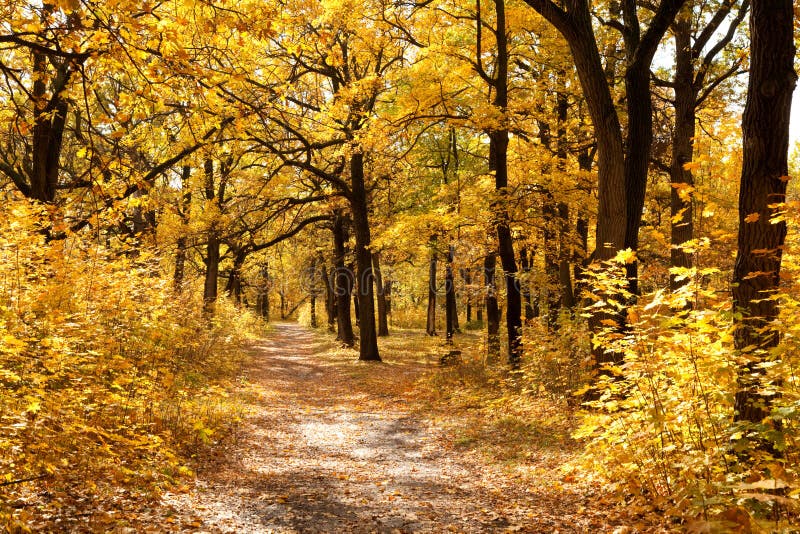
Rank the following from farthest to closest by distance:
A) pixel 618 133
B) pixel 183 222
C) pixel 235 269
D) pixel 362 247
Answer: pixel 235 269 → pixel 183 222 → pixel 362 247 → pixel 618 133

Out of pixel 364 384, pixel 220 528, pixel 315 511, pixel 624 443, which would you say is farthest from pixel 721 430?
pixel 364 384

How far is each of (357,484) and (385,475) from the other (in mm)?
579

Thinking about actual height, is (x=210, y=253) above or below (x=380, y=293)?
above

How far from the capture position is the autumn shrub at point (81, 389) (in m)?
4.16

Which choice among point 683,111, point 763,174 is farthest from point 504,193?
point 763,174

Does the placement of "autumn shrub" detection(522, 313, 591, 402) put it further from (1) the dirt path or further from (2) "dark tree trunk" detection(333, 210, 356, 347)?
(2) "dark tree trunk" detection(333, 210, 356, 347)

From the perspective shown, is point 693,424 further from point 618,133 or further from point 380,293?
point 380,293

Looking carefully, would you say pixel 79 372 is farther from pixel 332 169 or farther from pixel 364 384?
pixel 332 169

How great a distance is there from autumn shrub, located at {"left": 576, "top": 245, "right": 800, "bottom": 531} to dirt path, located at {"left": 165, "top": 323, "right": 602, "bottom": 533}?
28.6 inches

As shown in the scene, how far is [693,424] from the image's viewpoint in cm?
461

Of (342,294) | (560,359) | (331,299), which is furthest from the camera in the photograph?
(331,299)

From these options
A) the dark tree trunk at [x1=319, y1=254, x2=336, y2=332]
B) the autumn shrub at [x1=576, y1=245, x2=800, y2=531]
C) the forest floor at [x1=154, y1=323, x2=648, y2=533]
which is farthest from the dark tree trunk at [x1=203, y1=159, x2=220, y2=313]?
the autumn shrub at [x1=576, y1=245, x2=800, y2=531]

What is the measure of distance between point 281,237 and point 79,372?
11.6m

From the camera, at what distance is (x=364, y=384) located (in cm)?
1430
